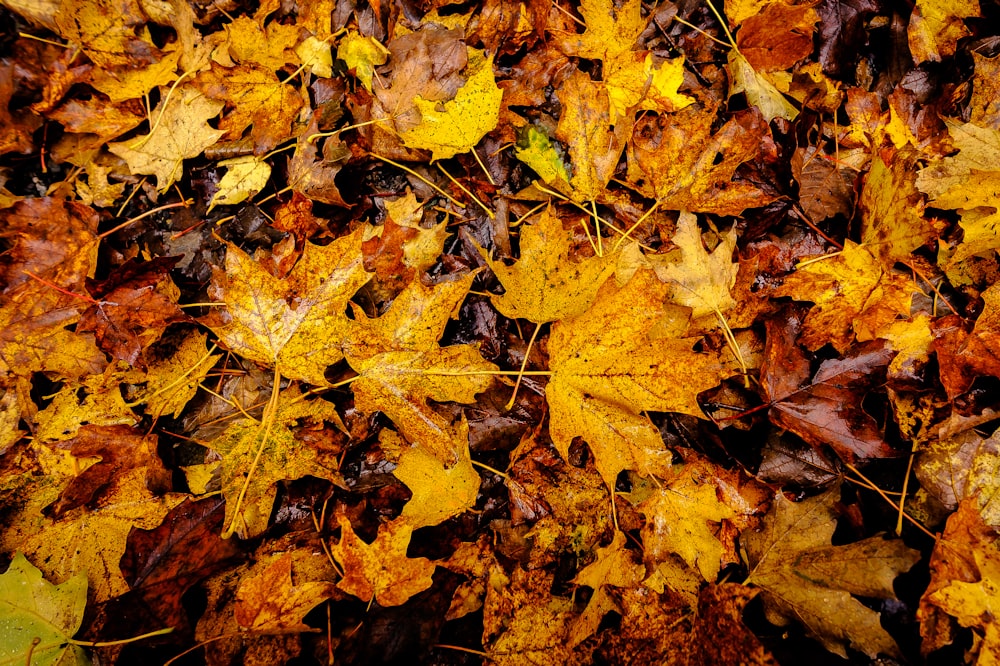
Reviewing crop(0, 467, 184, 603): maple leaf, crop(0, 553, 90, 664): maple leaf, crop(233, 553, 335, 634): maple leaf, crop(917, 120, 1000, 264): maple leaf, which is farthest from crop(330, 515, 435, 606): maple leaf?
crop(917, 120, 1000, 264): maple leaf

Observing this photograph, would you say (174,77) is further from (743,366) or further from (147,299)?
(743,366)

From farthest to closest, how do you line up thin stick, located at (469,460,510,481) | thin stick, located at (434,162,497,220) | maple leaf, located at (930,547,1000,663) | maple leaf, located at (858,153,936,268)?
1. thin stick, located at (434,162,497,220)
2. thin stick, located at (469,460,510,481)
3. maple leaf, located at (858,153,936,268)
4. maple leaf, located at (930,547,1000,663)

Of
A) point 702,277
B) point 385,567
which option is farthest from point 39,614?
point 702,277

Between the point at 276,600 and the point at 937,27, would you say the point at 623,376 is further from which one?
the point at 937,27

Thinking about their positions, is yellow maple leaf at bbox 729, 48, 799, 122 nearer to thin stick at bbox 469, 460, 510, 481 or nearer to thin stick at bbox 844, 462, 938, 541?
thin stick at bbox 844, 462, 938, 541

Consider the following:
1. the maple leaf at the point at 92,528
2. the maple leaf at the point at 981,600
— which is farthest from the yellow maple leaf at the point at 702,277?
the maple leaf at the point at 92,528

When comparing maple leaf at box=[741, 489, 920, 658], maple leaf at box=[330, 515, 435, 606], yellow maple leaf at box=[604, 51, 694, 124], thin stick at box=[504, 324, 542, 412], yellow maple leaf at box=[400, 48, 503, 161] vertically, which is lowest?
maple leaf at box=[330, 515, 435, 606]
